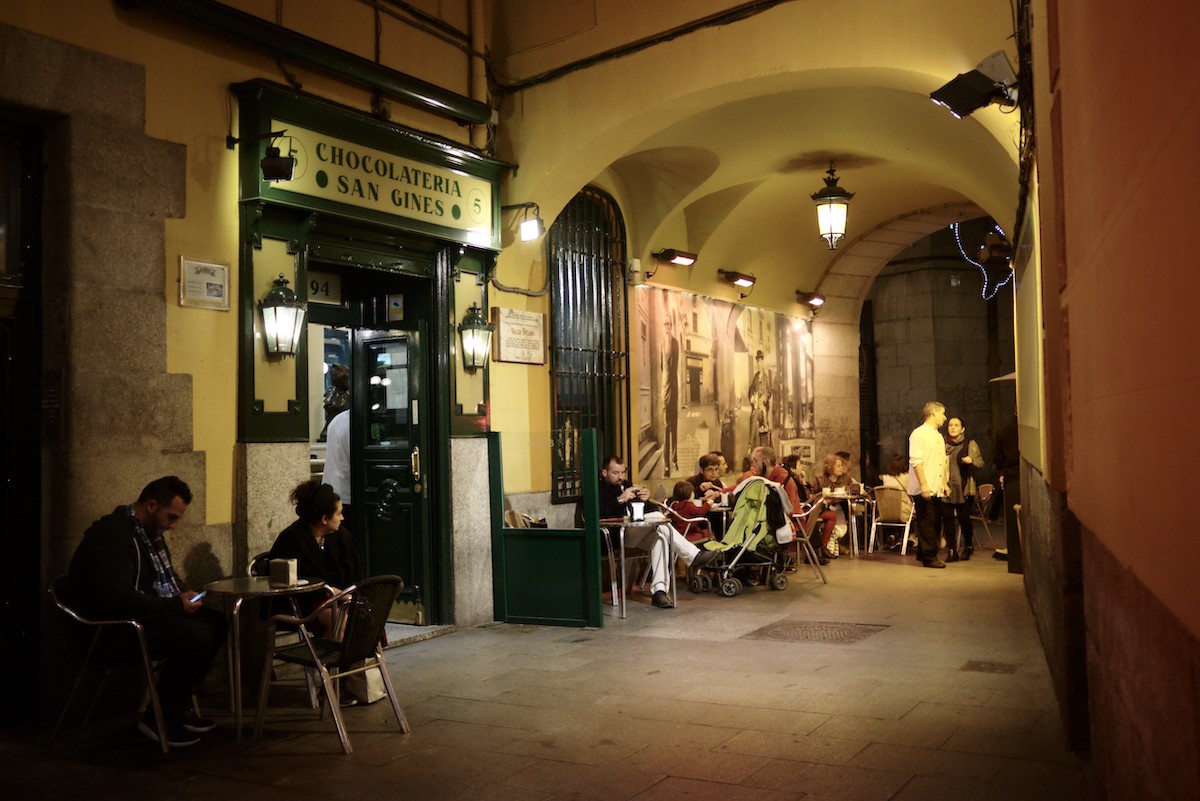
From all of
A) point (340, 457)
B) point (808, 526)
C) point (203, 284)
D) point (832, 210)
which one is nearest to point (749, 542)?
point (808, 526)

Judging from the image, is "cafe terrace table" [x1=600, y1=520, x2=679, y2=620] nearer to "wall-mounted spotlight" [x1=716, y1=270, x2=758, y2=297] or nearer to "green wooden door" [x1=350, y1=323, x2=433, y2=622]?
"green wooden door" [x1=350, y1=323, x2=433, y2=622]

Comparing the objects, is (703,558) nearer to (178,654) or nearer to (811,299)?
(178,654)

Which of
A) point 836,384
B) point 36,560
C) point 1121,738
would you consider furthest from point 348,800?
point 836,384

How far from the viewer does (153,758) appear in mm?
5242

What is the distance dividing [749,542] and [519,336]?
280cm

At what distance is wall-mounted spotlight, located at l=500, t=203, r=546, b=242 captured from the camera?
924 centimetres

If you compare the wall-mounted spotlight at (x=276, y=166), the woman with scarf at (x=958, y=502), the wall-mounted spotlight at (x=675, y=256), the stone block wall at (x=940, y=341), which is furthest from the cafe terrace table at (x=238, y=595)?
the stone block wall at (x=940, y=341)

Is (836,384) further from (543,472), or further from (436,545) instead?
(436,545)

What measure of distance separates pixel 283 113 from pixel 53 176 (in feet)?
5.45

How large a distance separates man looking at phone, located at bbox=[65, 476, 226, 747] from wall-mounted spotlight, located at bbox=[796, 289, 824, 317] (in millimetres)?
11577

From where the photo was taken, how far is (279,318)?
278 inches

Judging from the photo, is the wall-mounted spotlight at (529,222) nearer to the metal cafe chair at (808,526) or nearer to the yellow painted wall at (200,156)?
the yellow painted wall at (200,156)

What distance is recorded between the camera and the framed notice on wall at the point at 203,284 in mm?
6613

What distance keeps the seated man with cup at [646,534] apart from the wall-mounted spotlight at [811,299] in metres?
7.01
